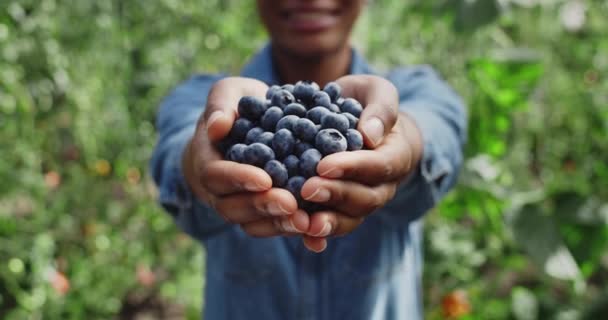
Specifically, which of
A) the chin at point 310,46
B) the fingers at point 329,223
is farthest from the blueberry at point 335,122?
the chin at point 310,46

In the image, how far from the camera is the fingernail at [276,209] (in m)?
0.65

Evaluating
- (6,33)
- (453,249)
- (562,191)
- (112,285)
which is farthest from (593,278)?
(6,33)

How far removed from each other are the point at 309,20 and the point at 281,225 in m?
0.65

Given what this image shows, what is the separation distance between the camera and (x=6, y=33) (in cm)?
→ 138

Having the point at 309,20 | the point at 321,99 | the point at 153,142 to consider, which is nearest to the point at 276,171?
the point at 321,99

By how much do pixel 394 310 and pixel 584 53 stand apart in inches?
52.8

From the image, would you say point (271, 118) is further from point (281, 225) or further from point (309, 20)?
point (309, 20)

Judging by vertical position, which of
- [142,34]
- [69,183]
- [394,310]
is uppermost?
[142,34]

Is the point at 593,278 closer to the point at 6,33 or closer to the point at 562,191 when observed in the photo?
the point at 562,191

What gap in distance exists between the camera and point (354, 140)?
2.34 ft

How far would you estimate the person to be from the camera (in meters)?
0.70

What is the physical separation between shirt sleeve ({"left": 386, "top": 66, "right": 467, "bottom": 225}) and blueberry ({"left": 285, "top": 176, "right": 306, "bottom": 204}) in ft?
1.01

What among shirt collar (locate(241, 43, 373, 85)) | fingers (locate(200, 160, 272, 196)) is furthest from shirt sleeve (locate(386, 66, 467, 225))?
fingers (locate(200, 160, 272, 196))

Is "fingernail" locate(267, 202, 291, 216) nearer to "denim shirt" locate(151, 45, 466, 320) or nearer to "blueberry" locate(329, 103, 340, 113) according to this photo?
"blueberry" locate(329, 103, 340, 113)
